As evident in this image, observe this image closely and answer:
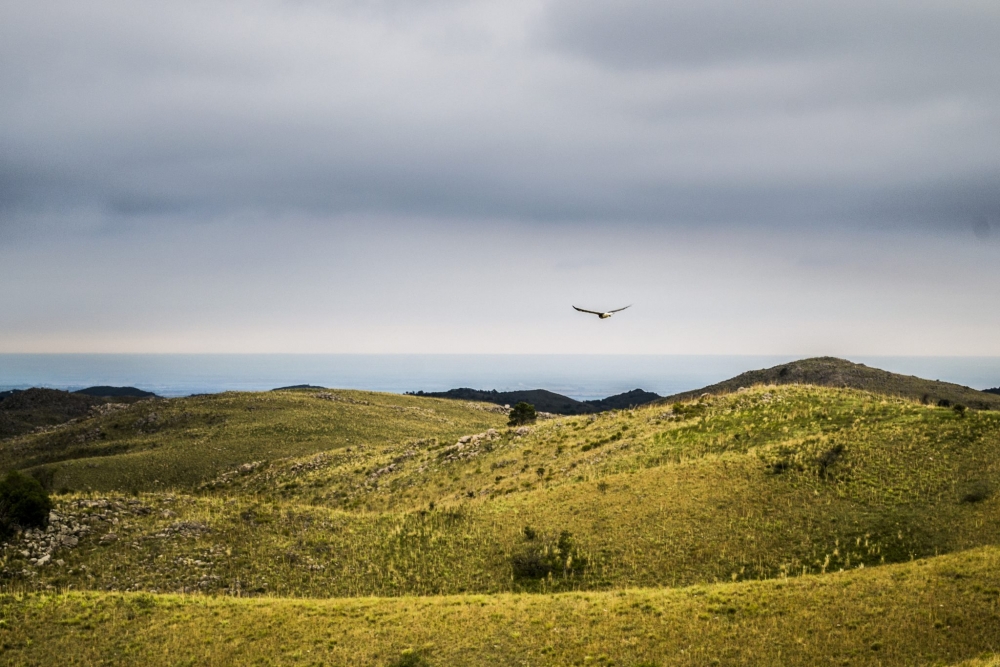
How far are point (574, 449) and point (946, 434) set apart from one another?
87.2ft

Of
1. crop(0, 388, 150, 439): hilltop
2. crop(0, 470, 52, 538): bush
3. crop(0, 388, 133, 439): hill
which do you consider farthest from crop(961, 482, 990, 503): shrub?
crop(0, 388, 133, 439): hill

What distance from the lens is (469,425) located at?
116062 millimetres

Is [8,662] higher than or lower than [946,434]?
lower

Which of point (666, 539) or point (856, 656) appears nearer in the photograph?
point (856, 656)

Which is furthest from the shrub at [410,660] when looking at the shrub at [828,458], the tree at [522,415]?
the tree at [522,415]

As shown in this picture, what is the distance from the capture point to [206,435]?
93.8 meters

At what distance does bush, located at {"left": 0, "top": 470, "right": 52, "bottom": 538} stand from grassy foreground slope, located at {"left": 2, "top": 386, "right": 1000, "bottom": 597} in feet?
8.26

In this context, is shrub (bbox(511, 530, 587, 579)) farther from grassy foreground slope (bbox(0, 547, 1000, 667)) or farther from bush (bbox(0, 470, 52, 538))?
bush (bbox(0, 470, 52, 538))

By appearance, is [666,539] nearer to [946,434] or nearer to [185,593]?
[946,434]

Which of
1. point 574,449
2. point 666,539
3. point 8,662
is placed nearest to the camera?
point 8,662

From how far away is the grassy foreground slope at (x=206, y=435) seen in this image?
77.1 m

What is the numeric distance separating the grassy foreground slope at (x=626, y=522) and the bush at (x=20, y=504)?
8.26ft

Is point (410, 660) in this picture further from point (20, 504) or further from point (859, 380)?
point (859, 380)

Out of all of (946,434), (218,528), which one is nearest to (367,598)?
(218,528)
